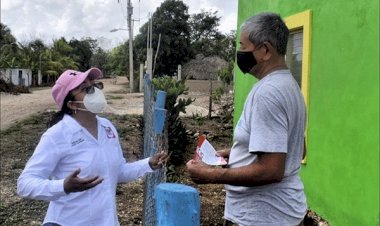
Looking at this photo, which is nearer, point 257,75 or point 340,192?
point 257,75

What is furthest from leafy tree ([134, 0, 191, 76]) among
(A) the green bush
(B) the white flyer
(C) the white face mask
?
(B) the white flyer

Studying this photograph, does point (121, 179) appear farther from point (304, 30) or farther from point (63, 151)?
point (304, 30)

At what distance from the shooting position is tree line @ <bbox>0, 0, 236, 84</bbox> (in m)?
46.5

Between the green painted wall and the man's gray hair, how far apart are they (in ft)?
7.28

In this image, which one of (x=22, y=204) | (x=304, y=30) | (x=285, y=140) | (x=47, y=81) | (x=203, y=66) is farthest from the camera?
(x=47, y=81)

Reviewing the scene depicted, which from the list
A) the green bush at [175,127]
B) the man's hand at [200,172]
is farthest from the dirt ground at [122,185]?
the man's hand at [200,172]

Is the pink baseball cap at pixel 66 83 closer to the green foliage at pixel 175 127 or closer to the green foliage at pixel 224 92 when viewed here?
the green foliage at pixel 175 127

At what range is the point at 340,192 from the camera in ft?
16.1

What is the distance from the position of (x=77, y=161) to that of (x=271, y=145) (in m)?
1.04

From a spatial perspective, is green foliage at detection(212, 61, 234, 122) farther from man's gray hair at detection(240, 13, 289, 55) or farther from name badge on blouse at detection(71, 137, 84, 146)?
man's gray hair at detection(240, 13, 289, 55)

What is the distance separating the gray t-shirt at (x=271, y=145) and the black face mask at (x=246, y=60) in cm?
12

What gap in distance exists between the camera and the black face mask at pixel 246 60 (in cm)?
231

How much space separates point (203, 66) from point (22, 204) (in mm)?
38917

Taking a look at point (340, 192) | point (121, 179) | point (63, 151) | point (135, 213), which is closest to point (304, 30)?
point (340, 192)
